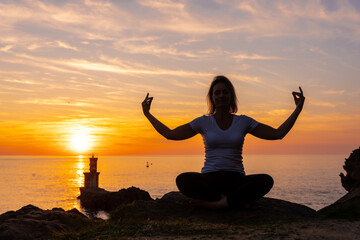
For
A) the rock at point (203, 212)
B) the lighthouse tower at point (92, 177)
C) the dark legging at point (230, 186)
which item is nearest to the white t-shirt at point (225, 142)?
the dark legging at point (230, 186)

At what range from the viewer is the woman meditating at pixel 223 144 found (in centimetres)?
691

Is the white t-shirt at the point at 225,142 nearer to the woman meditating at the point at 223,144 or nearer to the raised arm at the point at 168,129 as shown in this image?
the woman meditating at the point at 223,144

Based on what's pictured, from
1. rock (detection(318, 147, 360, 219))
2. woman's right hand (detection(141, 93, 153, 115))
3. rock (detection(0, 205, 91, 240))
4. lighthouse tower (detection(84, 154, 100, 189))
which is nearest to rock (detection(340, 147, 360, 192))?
rock (detection(318, 147, 360, 219))

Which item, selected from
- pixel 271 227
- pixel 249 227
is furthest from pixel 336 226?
pixel 249 227

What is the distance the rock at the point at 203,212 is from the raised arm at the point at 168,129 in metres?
1.70

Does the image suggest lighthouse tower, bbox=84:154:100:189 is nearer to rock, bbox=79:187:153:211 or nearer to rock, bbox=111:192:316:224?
rock, bbox=79:187:153:211

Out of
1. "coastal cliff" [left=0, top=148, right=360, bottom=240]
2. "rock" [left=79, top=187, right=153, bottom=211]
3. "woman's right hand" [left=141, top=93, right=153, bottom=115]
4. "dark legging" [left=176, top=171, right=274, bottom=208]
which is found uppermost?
"woman's right hand" [left=141, top=93, right=153, bottom=115]

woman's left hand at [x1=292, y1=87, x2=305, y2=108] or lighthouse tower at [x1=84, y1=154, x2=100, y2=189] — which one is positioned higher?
woman's left hand at [x1=292, y1=87, x2=305, y2=108]

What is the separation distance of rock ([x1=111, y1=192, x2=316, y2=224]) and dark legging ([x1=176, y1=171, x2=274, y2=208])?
296mm

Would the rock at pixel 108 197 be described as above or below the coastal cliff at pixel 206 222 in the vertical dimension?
below

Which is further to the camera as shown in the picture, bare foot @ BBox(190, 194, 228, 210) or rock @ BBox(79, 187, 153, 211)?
rock @ BBox(79, 187, 153, 211)

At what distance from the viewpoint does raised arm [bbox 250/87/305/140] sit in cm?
688

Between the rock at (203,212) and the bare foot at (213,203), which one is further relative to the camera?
the bare foot at (213,203)

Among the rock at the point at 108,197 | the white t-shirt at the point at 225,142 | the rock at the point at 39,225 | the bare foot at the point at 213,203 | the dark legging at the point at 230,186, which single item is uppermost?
the white t-shirt at the point at 225,142
